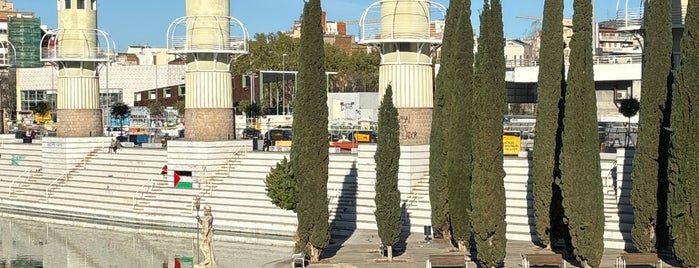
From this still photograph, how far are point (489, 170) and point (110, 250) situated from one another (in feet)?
50.8

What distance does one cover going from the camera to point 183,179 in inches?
1679

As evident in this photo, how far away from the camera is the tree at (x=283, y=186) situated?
2955 centimetres

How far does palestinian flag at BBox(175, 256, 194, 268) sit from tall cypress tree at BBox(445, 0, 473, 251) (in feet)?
26.0

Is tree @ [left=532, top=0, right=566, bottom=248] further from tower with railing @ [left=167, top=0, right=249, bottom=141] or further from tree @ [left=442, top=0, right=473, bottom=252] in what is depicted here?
tower with railing @ [left=167, top=0, right=249, bottom=141]

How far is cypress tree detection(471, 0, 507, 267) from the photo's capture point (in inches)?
987

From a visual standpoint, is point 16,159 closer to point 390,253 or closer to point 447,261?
point 390,253

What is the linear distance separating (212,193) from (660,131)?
1876cm

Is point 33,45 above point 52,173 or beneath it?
above

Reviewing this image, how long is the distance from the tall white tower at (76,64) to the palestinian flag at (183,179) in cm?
1010

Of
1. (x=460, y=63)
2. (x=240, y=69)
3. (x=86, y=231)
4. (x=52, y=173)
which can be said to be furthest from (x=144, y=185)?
(x=240, y=69)

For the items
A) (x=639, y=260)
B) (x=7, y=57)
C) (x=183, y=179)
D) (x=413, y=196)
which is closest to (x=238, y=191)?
(x=183, y=179)

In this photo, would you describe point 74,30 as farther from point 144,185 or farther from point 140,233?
point 140,233

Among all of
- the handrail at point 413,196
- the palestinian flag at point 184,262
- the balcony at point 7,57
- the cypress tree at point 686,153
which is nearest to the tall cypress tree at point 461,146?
the cypress tree at point 686,153

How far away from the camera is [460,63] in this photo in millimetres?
29688
